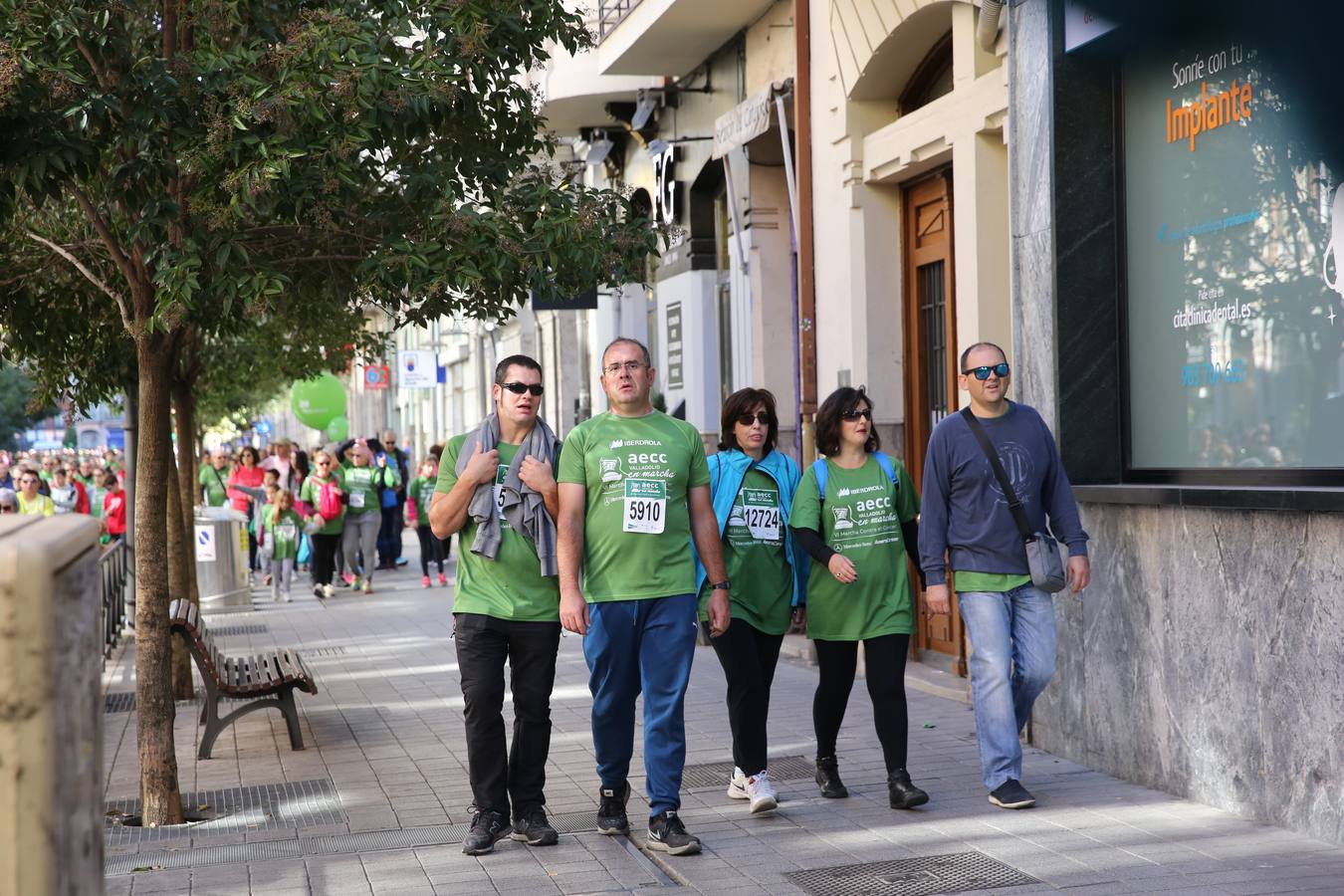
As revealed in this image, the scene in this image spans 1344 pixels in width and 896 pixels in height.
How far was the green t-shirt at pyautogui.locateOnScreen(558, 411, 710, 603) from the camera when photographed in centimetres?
606

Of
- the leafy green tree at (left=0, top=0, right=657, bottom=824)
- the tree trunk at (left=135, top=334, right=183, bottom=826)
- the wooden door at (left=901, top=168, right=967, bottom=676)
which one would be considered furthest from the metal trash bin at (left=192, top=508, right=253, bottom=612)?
the tree trunk at (left=135, top=334, right=183, bottom=826)

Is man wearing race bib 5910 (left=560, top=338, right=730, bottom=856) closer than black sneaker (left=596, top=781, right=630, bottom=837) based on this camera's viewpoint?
Yes

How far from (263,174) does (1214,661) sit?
4.20 meters

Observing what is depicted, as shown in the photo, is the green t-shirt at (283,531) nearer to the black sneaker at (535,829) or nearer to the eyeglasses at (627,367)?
the black sneaker at (535,829)

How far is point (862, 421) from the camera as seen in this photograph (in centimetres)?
674

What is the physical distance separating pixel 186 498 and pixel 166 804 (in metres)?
7.13

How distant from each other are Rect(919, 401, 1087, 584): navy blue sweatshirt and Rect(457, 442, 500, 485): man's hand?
5.71ft

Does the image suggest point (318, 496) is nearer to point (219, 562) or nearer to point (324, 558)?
point (324, 558)

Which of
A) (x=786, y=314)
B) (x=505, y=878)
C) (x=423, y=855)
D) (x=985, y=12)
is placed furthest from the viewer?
(x=786, y=314)

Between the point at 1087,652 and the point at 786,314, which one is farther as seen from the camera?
the point at 786,314

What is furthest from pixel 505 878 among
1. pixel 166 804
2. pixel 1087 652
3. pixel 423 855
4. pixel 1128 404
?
pixel 1128 404

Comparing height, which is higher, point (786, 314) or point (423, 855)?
point (786, 314)

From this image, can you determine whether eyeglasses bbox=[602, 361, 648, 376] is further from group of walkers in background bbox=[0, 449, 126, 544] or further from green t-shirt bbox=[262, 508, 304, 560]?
green t-shirt bbox=[262, 508, 304, 560]

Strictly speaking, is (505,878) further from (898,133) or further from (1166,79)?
(898,133)
